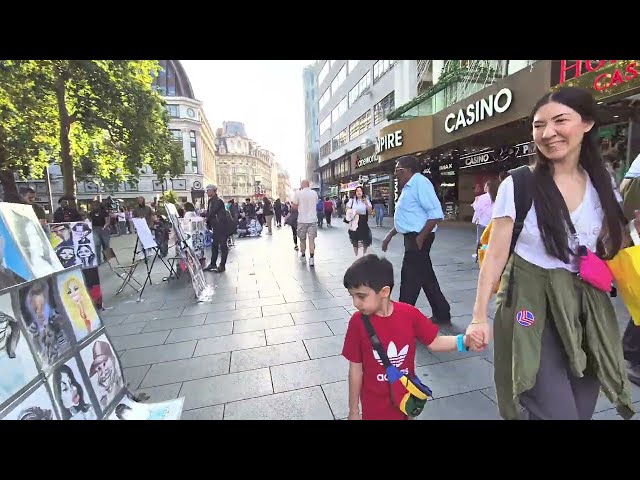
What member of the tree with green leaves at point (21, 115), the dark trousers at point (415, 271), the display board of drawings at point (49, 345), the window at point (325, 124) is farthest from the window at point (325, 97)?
the display board of drawings at point (49, 345)

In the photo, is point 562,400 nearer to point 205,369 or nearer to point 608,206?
point 608,206

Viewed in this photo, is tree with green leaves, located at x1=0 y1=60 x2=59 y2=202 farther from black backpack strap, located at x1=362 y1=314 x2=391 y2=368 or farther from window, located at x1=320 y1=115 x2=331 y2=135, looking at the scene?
window, located at x1=320 y1=115 x2=331 y2=135

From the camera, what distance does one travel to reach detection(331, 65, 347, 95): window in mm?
32881

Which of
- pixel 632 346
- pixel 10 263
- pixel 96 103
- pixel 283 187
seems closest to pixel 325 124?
pixel 96 103

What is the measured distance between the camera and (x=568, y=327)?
4.61ft

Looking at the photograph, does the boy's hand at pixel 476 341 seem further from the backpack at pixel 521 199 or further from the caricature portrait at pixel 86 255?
the caricature portrait at pixel 86 255

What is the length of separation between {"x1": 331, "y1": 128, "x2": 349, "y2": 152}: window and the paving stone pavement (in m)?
28.5

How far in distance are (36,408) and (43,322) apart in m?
0.46

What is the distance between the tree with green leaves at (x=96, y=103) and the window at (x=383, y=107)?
14.0 metres
